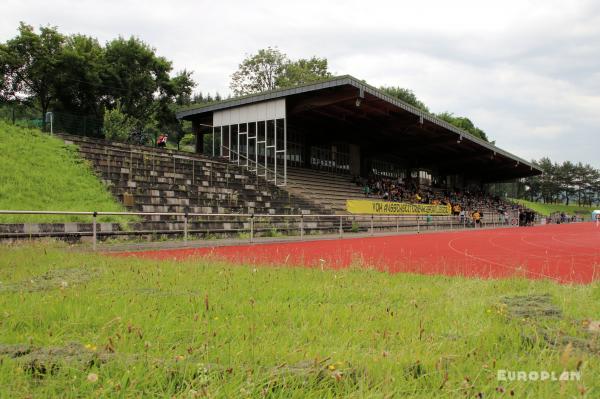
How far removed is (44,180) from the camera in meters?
15.5

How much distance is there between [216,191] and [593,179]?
414 feet

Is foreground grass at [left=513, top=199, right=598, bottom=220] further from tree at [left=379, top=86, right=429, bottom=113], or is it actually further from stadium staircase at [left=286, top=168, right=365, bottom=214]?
stadium staircase at [left=286, top=168, right=365, bottom=214]

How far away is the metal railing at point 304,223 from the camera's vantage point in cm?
1186

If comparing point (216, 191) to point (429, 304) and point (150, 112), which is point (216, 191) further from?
point (150, 112)

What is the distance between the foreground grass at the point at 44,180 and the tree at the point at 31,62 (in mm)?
18533

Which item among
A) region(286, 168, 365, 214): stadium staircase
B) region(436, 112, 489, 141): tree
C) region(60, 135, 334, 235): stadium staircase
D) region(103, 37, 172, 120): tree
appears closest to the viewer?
region(60, 135, 334, 235): stadium staircase

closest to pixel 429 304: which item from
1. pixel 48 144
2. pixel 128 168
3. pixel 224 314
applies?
pixel 224 314

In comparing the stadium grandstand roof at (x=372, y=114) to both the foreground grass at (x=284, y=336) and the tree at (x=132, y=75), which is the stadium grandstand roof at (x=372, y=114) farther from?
the foreground grass at (x=284, y=336)

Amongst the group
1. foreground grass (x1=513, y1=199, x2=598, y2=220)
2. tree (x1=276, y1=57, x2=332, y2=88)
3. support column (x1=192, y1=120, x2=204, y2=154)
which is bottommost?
foreground grass (x1=513, y1=199, x2=598, y2=220)

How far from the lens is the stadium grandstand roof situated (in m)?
25.1

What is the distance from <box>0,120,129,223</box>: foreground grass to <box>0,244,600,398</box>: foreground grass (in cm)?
899

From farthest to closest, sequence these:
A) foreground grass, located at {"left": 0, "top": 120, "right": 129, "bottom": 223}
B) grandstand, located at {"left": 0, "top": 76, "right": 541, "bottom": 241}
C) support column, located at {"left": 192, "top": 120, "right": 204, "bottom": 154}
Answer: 1. support column, located at {"left": 192, "top": 120, "right": 204, "bottom": 154}
2. grandstand, located at {"left": 0, "top": 76, "right": 541, "bottom": 241}
3. foreground grass, located at {"left": 0, "top": 120, "right": 129, "bottom": 223}

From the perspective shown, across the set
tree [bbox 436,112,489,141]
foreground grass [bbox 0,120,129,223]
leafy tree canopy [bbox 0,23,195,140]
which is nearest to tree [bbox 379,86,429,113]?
tree [bbox 436,112,489,141]

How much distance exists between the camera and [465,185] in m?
61.4
